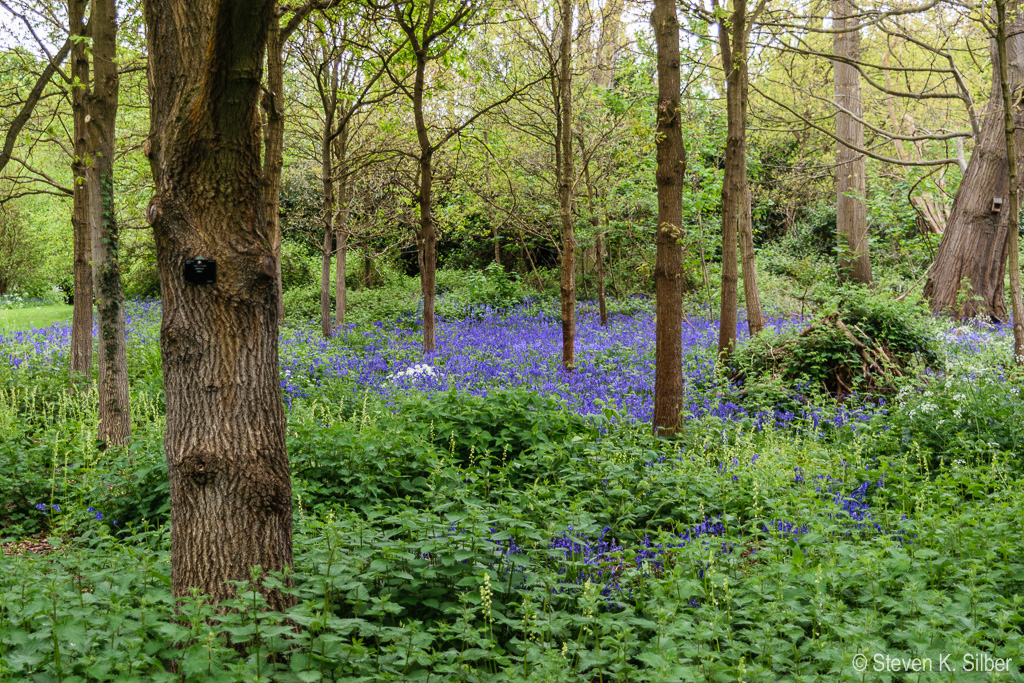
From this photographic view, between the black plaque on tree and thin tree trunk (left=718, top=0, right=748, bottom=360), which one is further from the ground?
thin tree trunk (left=718, top=0, right=748, bottom=360)

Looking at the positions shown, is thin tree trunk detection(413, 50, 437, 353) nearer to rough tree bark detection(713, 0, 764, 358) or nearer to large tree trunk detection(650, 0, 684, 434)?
rough tree bark detection(713, 0, 764, 358)

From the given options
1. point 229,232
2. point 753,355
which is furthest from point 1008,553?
point 753,355

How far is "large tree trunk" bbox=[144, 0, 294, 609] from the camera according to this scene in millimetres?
2891

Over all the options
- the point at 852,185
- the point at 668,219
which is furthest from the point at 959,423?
the point at 852,185

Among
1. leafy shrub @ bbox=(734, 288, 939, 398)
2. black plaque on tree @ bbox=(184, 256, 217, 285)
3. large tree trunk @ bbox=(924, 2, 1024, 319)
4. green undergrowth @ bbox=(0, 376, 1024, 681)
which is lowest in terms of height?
green undergrowth @ bbox=(0, 376, 1024, 681)

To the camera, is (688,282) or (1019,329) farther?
(688,282)

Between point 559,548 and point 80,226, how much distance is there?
8292 millimetres

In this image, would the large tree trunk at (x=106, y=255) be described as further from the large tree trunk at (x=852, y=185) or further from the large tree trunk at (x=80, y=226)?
the large tree trunk at (x=852, y=185)

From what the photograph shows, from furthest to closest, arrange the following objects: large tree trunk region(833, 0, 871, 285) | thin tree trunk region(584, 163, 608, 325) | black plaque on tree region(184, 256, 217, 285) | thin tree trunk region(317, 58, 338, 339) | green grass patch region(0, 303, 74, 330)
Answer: large tree trunk region(833, 0, 871, 285)
green grass patch region(0, 303, 74, 330)
thin tree trunk region(584, 163, 608, 325)
thin tree trunk region(317, 58, 338, 339)
black plaque on tree region(184, 256, 217, 285)

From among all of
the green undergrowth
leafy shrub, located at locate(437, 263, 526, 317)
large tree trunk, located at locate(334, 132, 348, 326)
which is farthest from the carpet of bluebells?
leafy shrub, located at locate(437, 263, 526, 317)

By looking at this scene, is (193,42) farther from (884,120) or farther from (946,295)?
(884,120)

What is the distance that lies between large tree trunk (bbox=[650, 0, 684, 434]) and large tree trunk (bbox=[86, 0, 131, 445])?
207 inches

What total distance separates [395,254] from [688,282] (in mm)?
10019

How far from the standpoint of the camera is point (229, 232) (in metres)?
2.96
